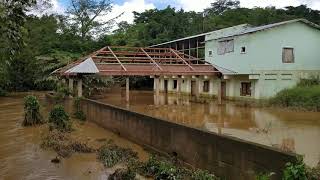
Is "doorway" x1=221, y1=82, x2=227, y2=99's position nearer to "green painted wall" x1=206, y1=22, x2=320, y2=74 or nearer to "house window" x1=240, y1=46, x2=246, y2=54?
"green painted wall" x1=206, y1=22, x2=320, y2=74

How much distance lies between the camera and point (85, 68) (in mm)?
26062

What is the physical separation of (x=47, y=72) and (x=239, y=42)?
76.6 ft

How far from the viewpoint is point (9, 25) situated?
6.70m

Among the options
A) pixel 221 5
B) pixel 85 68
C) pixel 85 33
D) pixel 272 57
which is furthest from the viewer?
pixel 221 5

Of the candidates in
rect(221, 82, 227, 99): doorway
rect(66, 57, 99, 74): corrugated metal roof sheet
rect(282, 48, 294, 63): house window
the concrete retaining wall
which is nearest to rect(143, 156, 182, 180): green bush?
the concrete retaining wall

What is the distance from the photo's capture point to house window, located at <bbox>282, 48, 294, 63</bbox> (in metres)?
28.3

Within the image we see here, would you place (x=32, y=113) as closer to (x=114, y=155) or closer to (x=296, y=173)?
(x=114, y=155)

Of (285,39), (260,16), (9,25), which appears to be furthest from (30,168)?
(260,16)

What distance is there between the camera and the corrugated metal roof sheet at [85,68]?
25622 mm

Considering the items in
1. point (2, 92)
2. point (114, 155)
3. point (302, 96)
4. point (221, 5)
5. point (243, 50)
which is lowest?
point (114, 155)

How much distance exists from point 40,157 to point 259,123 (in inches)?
439

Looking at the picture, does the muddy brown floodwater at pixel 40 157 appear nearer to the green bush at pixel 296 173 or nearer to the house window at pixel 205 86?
the green bush at pixel 296 173

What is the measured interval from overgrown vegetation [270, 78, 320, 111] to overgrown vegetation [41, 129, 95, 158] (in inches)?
584

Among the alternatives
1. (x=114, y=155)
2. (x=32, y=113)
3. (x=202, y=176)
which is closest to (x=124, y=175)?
(x=202, y=176)
